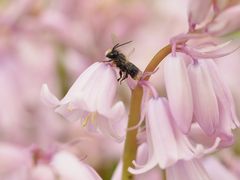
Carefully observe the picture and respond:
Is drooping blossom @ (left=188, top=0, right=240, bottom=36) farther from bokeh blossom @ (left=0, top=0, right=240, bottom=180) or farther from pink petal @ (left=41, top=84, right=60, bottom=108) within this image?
pink petal @ (left=41, top=84, right=60, bottom=108)

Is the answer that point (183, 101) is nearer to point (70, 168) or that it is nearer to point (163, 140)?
point (163, 140)

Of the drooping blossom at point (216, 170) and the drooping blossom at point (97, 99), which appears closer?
the drooping blossom at point (97, 99)

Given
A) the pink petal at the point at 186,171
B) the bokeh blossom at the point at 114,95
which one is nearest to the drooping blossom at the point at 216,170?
the bokeh blossom at the point at 114,95

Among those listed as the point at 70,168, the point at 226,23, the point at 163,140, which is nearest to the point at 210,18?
the point at 226,23

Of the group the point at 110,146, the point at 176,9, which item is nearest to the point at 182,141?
the point at 110,146

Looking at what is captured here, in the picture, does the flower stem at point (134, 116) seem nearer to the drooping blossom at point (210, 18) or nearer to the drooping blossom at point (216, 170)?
the drooping blossom at point (210, 18)
